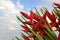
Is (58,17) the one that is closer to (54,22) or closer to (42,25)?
(54,22)

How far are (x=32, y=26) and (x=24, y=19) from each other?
14 centimetres

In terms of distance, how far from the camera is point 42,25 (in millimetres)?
1523

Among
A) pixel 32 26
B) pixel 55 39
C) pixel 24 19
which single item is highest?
pixel 24 19

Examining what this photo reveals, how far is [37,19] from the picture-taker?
1.58 metres

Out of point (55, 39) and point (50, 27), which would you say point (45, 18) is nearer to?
point (50, 27)

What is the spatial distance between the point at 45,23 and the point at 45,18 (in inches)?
2.4

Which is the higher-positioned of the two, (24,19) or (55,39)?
(24,19)

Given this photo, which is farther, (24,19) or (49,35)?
(24,19)

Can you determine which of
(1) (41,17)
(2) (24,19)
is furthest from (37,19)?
Answer: (2) (24,19)

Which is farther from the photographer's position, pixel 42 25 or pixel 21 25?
pixel 21 25

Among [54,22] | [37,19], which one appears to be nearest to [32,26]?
[37,19]

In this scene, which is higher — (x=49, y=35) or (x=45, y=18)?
(x=45, y=18)

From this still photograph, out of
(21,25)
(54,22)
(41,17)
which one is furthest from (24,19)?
(54,22)

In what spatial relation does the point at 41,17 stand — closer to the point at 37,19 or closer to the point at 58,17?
the point at 37,19
